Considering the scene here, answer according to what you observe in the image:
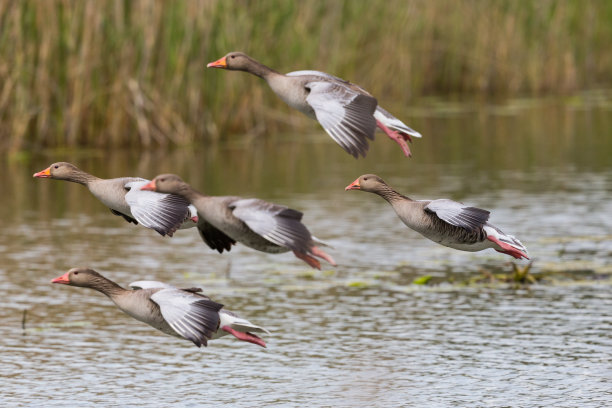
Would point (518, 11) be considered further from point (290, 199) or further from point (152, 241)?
point (152, 241)

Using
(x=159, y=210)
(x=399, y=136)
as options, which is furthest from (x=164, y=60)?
(x=159, y=210)

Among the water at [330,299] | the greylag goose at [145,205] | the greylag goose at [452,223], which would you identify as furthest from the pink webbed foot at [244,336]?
the water at [330,299]

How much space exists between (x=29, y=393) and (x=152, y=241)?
7.36 m

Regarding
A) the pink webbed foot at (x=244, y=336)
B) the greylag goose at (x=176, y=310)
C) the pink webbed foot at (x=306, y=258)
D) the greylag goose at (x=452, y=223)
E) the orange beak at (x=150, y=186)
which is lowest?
the pink webbed foot at (x=244, y=336)

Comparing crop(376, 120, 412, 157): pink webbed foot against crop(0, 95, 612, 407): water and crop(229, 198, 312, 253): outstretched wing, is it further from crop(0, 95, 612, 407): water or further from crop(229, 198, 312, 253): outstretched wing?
crop(0, 95, 612, 407): water

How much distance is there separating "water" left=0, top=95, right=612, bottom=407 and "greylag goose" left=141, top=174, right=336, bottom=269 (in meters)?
4.63

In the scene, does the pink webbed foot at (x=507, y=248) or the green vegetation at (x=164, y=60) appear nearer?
the pink webbed foot at (x=507, y=248)

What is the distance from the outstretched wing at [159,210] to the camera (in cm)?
540

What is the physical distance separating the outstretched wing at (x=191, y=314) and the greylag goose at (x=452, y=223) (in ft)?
2.95

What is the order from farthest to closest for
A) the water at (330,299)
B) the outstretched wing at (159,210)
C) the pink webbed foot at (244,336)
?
the water at (330,299), the pink webbed foot at (244,336), the outstretched wing at (159,210)

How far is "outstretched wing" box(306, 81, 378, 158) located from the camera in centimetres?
529

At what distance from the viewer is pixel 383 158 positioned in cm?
2677

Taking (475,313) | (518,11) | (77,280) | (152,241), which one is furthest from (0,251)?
(518,11)

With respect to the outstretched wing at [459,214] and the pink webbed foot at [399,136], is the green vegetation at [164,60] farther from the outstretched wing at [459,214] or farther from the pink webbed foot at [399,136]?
the outstretched wing at [459,214]
